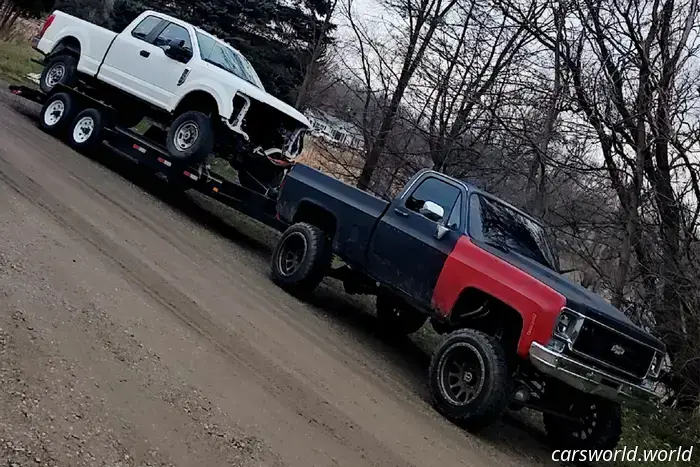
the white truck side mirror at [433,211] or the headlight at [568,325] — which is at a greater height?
the white truck side mirror at [433,211]

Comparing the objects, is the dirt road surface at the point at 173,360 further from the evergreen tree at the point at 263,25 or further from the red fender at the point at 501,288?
the evergreen tree at the point at 263,25

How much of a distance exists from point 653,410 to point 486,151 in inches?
312

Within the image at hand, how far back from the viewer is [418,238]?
7.90m

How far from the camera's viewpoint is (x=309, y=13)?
2709 centimetres

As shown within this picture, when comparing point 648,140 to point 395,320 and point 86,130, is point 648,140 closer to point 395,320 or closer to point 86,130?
point 395,320

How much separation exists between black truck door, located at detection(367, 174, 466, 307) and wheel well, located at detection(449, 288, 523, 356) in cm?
38

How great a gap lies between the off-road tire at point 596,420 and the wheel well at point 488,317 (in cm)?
67

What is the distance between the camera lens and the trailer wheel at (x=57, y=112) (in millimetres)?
12328

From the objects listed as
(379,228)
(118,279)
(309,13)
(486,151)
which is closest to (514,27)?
(486,151)

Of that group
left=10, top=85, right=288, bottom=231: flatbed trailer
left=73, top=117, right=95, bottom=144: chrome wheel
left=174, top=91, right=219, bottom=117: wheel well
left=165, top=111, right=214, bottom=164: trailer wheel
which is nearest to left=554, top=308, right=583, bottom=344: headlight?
left=10, top=85, right=288, bottom=231: flatbed trailer

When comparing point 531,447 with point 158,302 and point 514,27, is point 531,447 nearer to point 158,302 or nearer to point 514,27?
point 158,302

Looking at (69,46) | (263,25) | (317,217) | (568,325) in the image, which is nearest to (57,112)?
(69,46)

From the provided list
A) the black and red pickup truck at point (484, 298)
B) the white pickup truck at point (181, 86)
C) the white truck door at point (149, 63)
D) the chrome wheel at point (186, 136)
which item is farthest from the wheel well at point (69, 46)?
the black and red pickup truck at point (484, 298)

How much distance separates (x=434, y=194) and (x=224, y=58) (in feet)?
16.7
